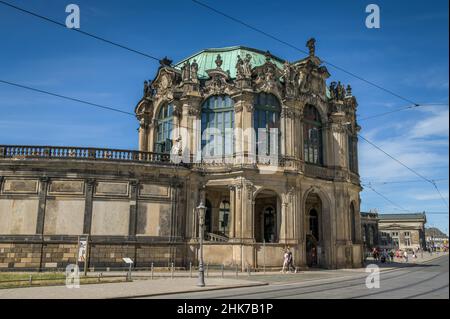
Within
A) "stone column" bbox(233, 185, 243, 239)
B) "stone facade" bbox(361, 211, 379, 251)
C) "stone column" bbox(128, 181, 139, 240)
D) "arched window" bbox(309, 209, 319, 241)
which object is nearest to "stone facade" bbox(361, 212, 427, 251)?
"stone facade" bbox(361, 211, 379, 251)

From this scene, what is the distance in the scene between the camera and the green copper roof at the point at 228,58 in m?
38.4

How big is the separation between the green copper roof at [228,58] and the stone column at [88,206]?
13690mm

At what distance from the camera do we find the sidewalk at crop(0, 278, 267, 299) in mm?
16172

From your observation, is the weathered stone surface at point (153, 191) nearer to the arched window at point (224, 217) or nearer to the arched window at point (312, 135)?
the arched window at point (224, 217)

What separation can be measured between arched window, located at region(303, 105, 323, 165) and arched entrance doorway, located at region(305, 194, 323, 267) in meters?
3.62

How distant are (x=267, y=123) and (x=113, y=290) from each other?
835 inches

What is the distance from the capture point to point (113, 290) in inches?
720

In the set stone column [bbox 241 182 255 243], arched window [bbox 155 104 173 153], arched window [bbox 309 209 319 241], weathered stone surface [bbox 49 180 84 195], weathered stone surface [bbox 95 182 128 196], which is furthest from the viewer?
arched window [bbox 309 209 319 241]

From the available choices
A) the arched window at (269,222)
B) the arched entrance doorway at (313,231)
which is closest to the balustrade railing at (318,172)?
the arched entrance doorway at (313,231)

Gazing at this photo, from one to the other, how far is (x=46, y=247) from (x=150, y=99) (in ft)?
56.5

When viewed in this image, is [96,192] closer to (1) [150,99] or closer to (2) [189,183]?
(2) [189,183]

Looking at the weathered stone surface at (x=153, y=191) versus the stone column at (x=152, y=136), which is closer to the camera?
the weathered stone surface at (x=153, y=191)

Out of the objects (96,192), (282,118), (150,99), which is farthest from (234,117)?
(96,192)

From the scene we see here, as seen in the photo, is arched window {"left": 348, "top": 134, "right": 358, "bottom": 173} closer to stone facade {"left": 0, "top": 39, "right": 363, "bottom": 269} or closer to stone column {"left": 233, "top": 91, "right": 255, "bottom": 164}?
stone facade {"left": 0, "top": 39, "right": 363, "bottom": 269}
